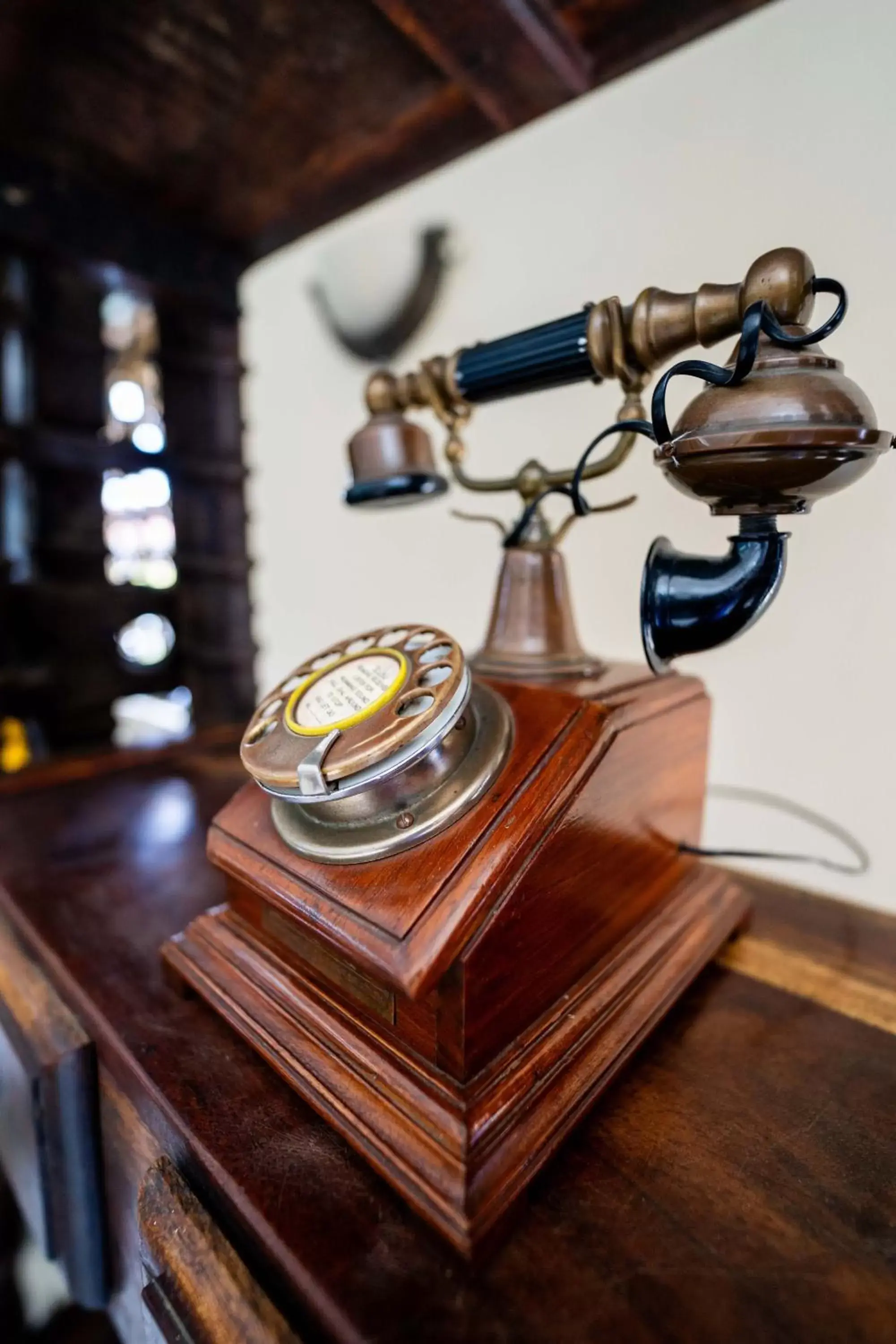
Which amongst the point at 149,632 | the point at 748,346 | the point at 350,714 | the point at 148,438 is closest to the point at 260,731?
the point at 350,714

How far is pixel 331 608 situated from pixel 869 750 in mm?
1109

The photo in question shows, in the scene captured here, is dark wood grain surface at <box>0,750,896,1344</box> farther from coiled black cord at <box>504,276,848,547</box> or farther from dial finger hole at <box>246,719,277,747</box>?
coiled black cord at <box>504,276,848,547</box>

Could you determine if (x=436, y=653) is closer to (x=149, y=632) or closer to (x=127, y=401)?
(x=149, y=632)

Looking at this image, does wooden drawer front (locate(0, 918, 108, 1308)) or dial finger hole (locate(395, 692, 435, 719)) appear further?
wooden drawer front (locate(0, 918, 108, 1308))

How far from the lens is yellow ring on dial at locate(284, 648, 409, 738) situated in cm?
58

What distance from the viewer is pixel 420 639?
2.27ft

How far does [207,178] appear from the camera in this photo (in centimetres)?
134

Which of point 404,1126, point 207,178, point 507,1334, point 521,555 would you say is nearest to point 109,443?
point 207,178

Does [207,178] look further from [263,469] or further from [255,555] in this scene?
[255,555]

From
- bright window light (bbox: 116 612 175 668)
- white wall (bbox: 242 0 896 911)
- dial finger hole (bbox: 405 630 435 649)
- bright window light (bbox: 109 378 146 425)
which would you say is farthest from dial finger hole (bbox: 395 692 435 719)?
bright window light (bbox: 109 378 146 425)

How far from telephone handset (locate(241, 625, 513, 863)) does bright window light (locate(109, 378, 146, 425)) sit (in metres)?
1.35

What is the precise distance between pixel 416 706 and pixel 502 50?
94cm

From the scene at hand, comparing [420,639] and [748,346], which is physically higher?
[748,346]

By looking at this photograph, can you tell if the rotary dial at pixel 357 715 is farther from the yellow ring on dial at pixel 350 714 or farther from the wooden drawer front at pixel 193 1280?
the wooden drawer front at pixel 193 1280
